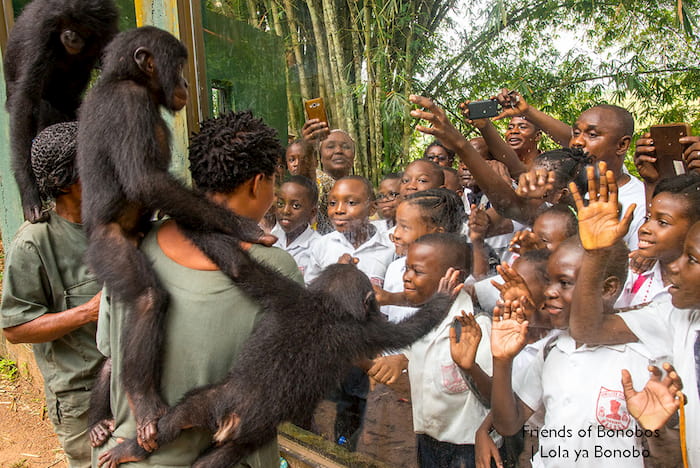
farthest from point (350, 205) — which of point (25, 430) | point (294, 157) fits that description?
point (25, 430)

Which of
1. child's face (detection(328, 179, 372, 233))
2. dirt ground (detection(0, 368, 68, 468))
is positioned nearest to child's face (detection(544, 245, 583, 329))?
child's face (detection(328, 179, 372, 233))

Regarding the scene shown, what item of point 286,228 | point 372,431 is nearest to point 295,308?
point 372,431

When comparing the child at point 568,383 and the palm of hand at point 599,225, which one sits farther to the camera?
the child at point 568,383

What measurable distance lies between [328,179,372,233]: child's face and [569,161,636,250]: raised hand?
4.80 ft

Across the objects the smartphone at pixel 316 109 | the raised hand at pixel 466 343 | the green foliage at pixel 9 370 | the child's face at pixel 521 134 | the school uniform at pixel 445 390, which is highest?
the smartphone at pixel 316 109

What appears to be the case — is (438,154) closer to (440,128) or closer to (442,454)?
(440,128)

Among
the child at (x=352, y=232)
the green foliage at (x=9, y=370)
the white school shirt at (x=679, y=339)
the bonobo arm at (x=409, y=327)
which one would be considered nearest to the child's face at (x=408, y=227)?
the child at (x=352, y=232)

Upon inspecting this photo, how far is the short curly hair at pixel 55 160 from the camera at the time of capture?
2408 millimetres

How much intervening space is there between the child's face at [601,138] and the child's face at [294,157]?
Result: 1876mm

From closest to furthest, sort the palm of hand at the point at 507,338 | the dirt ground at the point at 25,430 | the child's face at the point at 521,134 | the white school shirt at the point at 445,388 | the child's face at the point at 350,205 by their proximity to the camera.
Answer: the palm of hand at the point at 507,338 → the white school shirt at the point at 445,388 → the child's face at the point at 521,134 → the child's face at the point at 350,205 → the dirt ground at the point at 25,430

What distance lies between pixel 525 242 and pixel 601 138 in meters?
0.53

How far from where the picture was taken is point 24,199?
2.74 m

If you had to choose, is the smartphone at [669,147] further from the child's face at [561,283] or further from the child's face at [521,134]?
the child's face at [521,134]

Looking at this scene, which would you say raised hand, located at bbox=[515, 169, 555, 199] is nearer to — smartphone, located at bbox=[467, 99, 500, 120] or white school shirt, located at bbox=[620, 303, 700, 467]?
smartphone, located at bbox=[467, 99, 500, 120]
